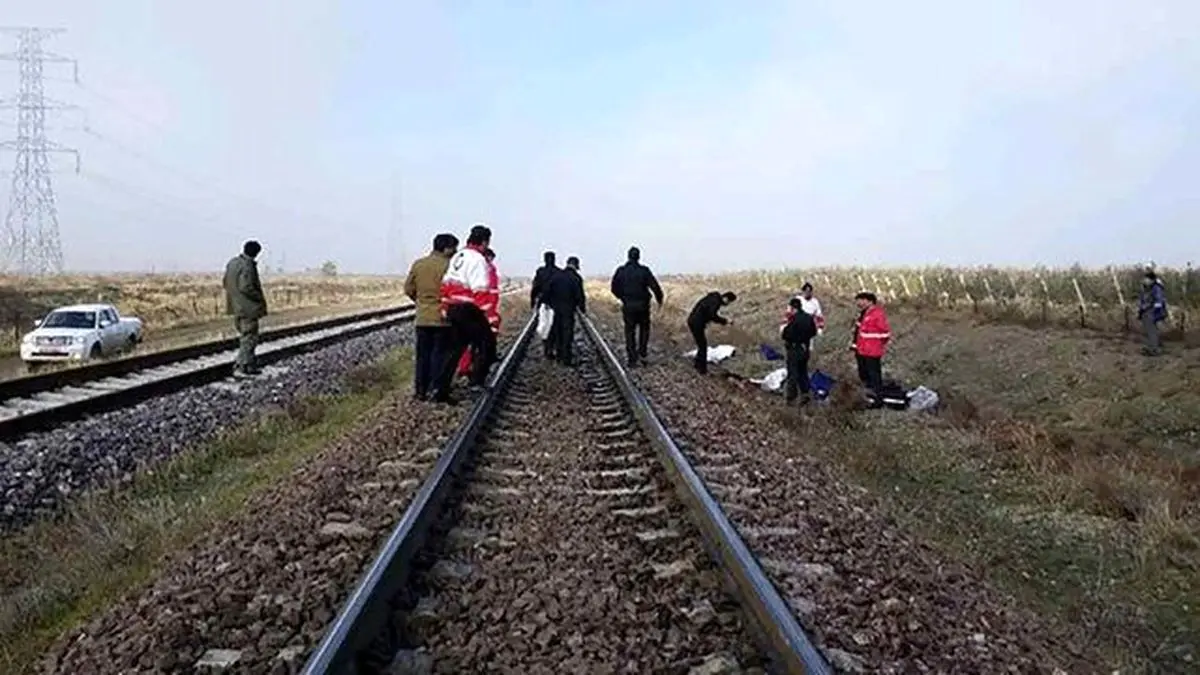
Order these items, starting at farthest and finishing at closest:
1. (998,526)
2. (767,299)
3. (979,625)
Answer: (767,299)
(998,526)
(979,625)

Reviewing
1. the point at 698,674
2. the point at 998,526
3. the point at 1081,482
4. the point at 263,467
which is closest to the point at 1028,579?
the point at 998,526

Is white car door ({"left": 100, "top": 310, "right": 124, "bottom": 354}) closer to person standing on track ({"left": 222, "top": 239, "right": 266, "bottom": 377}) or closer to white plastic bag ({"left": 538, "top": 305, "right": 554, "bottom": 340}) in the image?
person standing on track ({"left": 222, "top": 239, "right": 266, "bottom": 377})

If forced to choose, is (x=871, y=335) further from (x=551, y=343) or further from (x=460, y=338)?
(x=460, y=338)

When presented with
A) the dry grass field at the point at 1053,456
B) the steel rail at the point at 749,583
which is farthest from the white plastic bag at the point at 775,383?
the steel rail at the point at 749,583

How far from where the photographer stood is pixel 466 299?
1145cm

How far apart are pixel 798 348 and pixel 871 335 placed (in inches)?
60.4

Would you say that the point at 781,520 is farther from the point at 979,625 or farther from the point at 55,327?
the point at 55,327

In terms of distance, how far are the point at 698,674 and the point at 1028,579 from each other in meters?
3.85

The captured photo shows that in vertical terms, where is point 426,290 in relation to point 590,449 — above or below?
above

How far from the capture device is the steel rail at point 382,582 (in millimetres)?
3877

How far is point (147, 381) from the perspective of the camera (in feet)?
52.0

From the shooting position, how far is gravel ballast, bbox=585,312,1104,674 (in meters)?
4.47

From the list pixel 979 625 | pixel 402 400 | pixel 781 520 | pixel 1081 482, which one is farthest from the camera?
pixel 402 400

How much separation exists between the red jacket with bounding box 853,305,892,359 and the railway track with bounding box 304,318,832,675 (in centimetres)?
810
